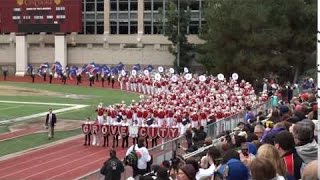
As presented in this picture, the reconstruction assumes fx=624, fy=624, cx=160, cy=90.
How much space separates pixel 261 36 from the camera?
43156 millimetres

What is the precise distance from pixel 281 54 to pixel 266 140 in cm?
3705

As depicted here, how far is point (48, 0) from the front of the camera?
55562mm

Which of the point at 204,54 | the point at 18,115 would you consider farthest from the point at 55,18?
the point at 18,115

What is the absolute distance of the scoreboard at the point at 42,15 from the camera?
5506cm

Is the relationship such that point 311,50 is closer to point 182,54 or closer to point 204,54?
point 204,54

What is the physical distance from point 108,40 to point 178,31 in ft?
29.6

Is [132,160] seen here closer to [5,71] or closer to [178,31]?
[178,31]

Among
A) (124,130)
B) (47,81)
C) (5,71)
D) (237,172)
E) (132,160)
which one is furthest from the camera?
(5,71)

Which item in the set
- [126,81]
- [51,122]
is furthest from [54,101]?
[51,122]

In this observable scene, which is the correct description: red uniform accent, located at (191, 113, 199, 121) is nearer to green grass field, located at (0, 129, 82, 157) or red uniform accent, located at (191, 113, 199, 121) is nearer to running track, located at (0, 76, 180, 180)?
running track, located at (0, 76, 180, 180)

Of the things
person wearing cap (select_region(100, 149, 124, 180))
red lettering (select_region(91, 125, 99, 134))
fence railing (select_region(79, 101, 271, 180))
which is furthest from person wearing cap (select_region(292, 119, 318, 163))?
red lettering (select_region(91, 125, 99, 134))

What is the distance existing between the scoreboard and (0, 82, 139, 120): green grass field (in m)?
6.92

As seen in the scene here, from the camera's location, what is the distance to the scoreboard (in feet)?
181

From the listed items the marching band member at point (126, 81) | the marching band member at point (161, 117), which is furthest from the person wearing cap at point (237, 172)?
the marching band member at point (126, 81)
